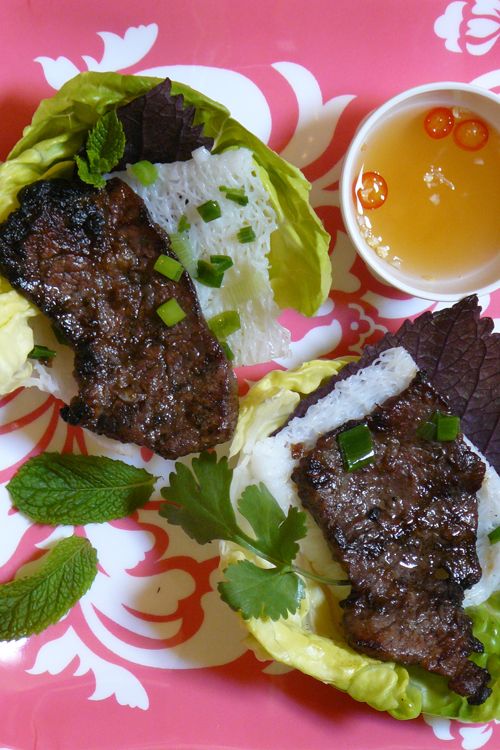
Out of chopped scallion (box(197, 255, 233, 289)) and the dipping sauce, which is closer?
chopped scallion (box(197, 255, 233, 289))

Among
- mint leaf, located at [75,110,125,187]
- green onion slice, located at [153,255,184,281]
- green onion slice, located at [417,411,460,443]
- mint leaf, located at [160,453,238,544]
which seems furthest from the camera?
green onion slice, located at [417,411,460,443]

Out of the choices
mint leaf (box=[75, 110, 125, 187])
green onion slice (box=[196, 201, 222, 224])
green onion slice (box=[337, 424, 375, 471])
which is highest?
mint leaf (box=[75, 110, 125, 187])

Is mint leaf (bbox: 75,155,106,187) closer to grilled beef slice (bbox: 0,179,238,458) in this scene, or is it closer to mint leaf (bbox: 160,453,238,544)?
grilled beef slice (bbox: 0,179,238,458)

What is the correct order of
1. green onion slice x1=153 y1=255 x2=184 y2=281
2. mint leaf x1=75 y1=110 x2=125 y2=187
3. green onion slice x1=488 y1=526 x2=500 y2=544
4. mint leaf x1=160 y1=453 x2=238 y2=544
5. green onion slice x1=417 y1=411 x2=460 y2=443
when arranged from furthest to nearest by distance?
green onion slice x1=488 y1=526 x2=500 y2=544 < green onion slice x1=417 y1=411 x2=460 y2=443 < mint leaf x1=160 y1=453 x2=238 y2=544 < green onion slice x1=153 y1=255 x2=184 y2=281 < mint leaf x1=75 y1=110 x2=125 y2=187

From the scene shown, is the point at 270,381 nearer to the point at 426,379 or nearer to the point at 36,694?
the point at 426,379

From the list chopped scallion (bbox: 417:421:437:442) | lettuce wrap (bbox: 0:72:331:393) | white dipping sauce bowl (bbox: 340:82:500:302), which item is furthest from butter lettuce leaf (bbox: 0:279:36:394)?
chopped scallion (bbox: 417:421:437:442)

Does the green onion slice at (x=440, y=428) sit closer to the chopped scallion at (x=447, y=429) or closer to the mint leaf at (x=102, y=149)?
the chopped scallion at (x=447, y=429)

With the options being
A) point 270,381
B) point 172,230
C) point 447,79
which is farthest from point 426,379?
point 447,79
